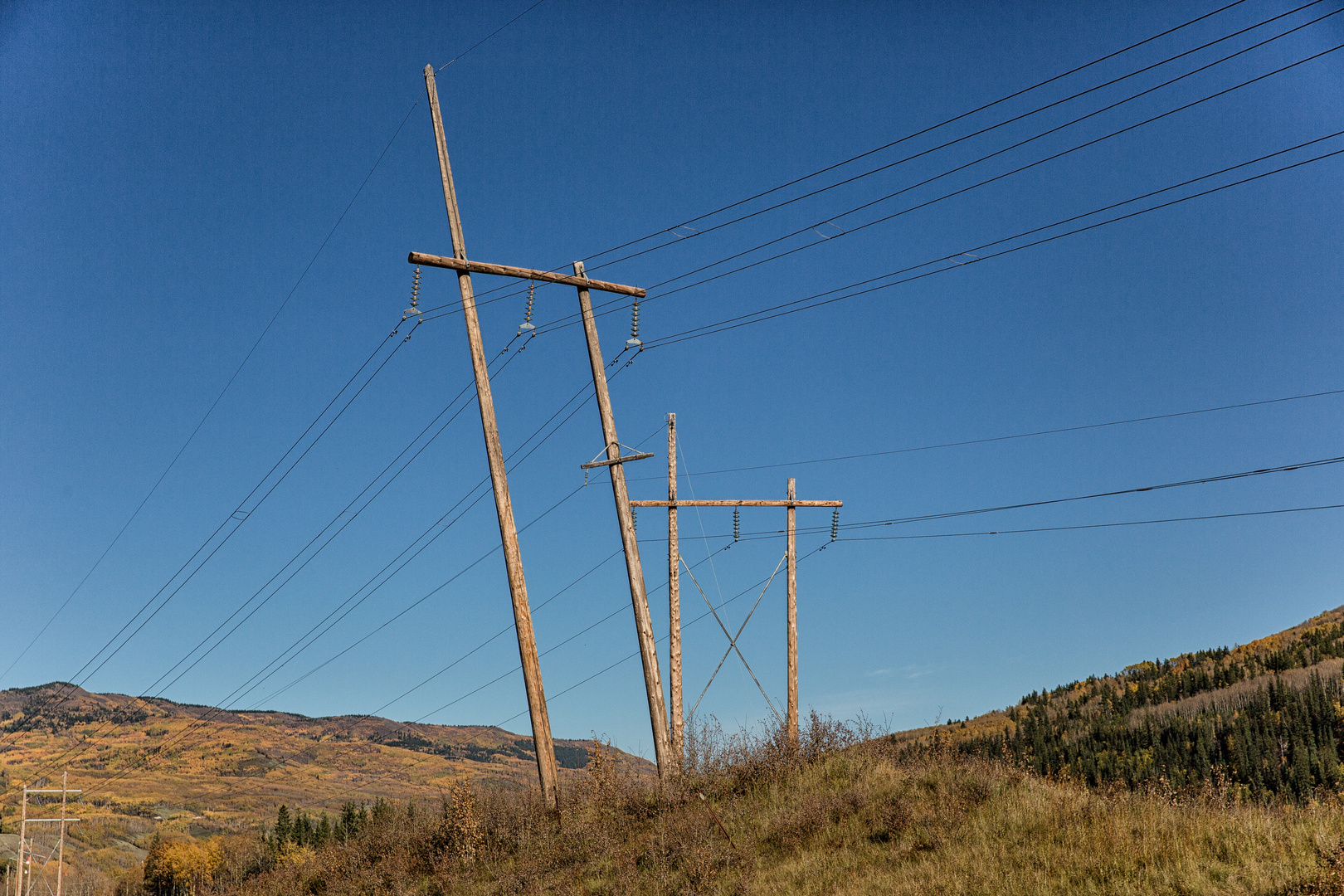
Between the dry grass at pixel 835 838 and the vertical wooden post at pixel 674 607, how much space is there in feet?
5.69

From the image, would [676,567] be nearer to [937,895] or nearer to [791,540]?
[791,540]

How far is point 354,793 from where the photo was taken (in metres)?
187

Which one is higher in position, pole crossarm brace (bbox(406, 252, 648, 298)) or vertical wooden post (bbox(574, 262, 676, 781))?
pole crossarm brace (bbox(406, 252, 648, 298))

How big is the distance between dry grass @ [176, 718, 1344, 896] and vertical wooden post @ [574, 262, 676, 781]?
85 centimetres

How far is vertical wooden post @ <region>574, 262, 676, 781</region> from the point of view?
1877 cm

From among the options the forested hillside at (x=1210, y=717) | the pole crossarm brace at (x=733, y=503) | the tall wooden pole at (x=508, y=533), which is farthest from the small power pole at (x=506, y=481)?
the forested hillside at (x=1210, y=717)

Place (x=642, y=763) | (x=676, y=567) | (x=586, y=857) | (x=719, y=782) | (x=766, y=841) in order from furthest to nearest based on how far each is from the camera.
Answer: (x=676, y=567) → (x=642, y=763) → (x=719, y=782) → (x=586, y=857) → (x=766, y=841)

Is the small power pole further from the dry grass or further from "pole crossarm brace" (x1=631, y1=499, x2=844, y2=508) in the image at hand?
"pole crossarm brace" (x1=631, y1=499, x2=844, y2=508)

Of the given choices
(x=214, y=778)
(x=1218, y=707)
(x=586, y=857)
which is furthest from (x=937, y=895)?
(x=214, y=778)

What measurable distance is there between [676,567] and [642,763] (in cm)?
596

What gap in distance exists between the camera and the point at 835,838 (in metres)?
14.4

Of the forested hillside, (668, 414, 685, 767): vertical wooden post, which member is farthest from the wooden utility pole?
the forested hillside

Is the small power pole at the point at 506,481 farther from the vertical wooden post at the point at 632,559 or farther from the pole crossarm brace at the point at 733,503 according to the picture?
the pole crossarm brace at the point at 733,503

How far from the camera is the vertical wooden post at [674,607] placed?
803 inches
